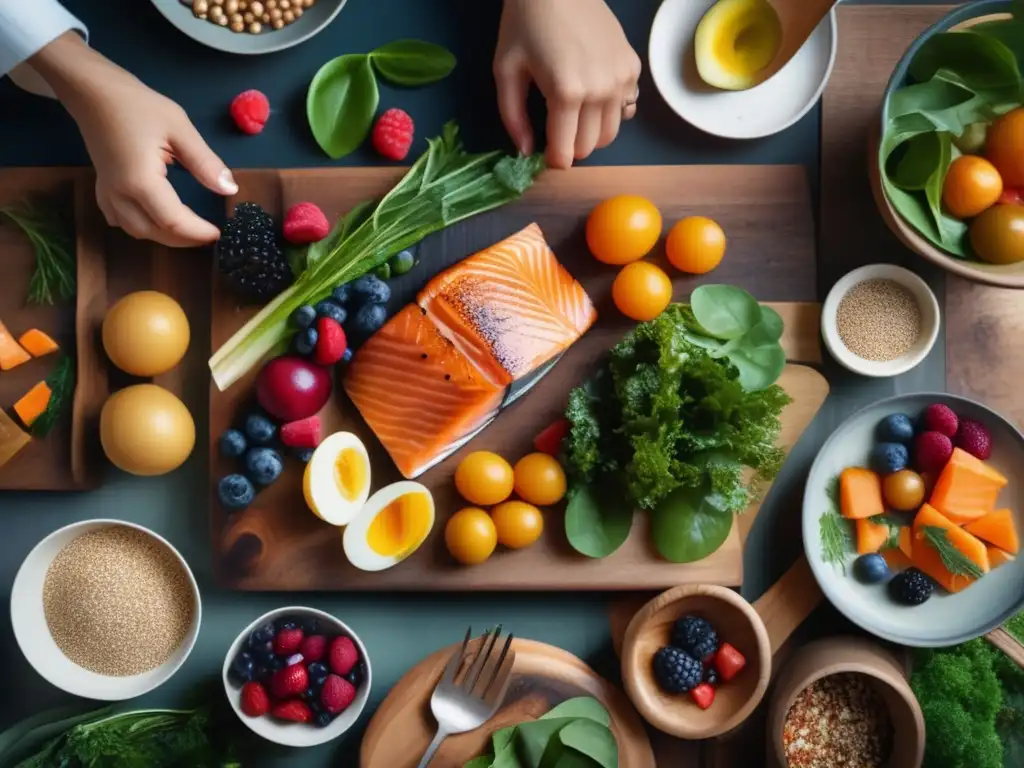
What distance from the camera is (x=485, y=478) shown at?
4.80 feet

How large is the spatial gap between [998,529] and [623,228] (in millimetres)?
761

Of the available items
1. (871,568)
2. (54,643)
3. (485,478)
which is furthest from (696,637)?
(54,643)

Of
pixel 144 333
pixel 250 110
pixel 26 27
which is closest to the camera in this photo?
pixel 26 27

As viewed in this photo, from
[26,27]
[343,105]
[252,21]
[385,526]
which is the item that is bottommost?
[385,526]

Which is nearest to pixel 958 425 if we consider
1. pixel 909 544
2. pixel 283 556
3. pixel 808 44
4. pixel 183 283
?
pixel 909 544

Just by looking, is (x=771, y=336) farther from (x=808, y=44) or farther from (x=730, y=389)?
(x=808, y=44)

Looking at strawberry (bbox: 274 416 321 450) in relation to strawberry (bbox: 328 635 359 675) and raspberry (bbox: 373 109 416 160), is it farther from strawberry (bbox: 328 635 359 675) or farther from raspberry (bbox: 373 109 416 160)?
raspberry (bbox: 373 109 416 160)

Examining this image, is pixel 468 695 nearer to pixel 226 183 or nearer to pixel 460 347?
pixel 460 347

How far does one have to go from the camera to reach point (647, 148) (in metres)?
1.59

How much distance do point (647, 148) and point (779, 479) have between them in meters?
0.59

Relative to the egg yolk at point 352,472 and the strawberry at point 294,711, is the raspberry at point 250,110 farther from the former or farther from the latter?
the strawberry at point 294,711

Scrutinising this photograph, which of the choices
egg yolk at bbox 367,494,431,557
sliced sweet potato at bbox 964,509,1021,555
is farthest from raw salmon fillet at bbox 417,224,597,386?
sliced sweet potato at bbox 964,509,1021,555

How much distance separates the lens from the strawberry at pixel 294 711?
1.44 m

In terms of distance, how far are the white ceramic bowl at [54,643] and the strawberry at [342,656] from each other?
208 millimetres
